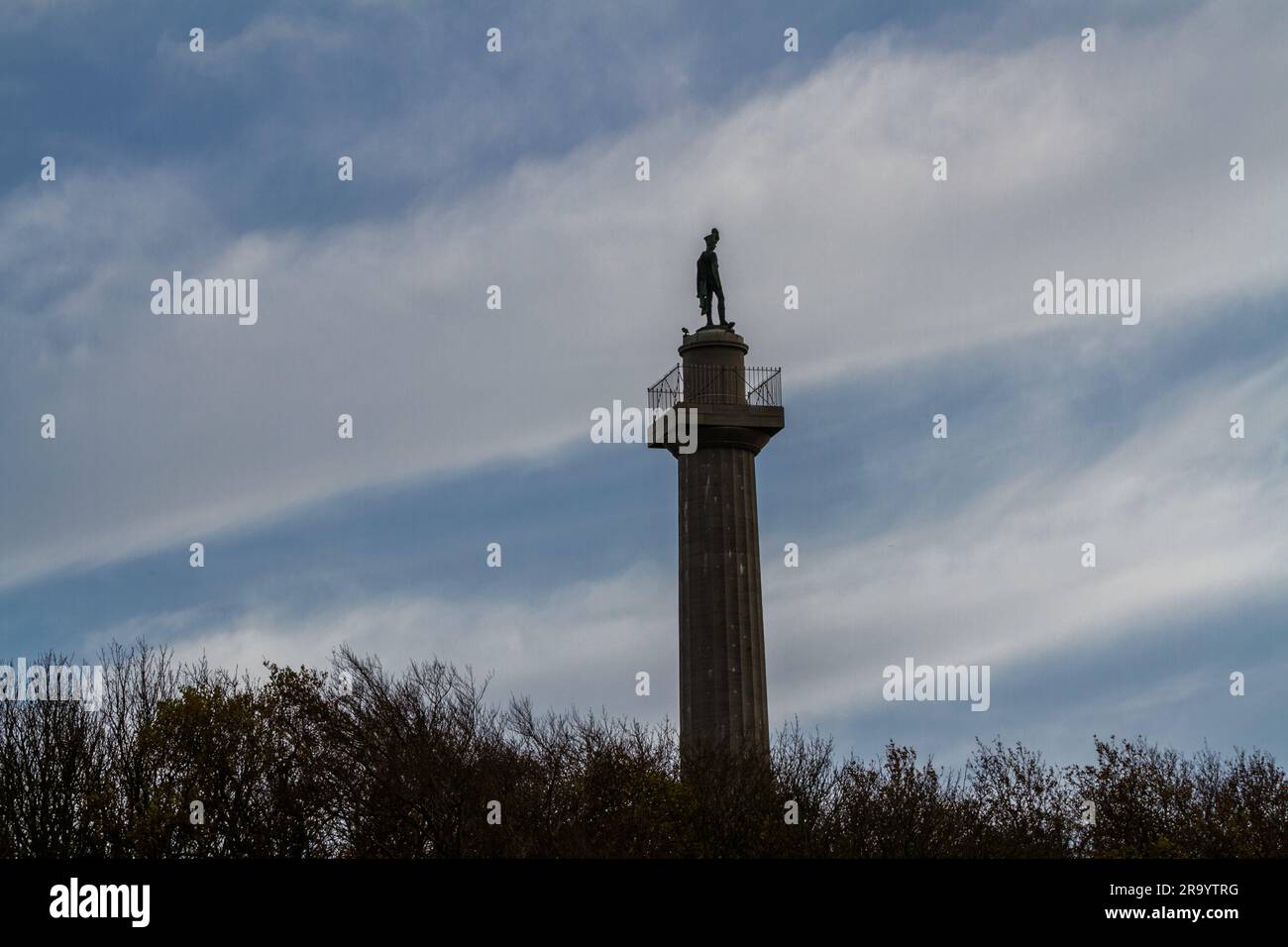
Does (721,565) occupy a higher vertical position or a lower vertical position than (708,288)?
lower

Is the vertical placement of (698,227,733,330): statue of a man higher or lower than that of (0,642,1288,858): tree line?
higher

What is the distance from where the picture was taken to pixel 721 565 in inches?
1773

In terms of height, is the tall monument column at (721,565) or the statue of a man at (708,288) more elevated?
the statue of a man at (708,288)

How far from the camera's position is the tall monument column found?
4459 cm

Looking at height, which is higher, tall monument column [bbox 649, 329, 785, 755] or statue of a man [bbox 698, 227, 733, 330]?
statue of a man [bbox 698, 227, 733, 330]

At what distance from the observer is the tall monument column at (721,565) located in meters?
44.6

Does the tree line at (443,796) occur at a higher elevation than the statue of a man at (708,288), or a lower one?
lower
